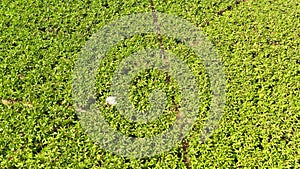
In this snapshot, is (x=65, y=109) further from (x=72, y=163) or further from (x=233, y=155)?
(x=233, y=155)

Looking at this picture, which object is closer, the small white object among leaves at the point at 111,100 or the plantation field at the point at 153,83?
the plantation field at the point at 153,83

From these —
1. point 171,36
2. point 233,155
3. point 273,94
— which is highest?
point 171,36

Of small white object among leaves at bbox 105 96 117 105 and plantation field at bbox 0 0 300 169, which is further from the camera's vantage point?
small white object among leaves at bbox 105 96 117 105

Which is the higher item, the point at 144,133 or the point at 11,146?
the point at 11,146

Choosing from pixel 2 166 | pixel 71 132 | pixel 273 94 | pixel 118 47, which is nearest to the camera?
pixel 2 166

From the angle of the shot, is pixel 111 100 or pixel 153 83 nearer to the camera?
pixel 111 100

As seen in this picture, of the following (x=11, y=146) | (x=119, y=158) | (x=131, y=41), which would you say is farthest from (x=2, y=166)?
(x=131, y=41)

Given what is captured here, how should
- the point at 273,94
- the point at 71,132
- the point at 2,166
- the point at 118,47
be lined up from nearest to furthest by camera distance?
1. the point at 2,166
2. the point at 71,132
3. the point at 273,94
4. the point at 118,47

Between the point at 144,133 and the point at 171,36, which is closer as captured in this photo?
the point at 144,133
